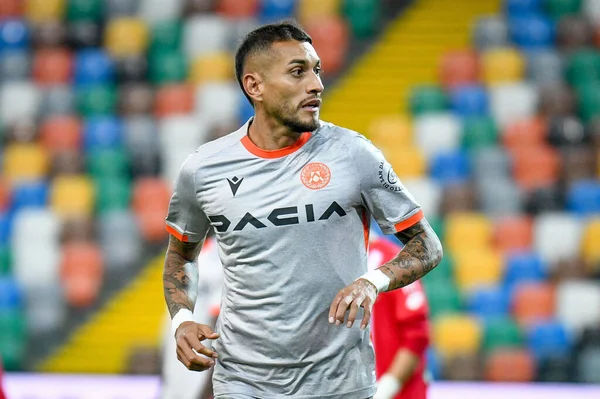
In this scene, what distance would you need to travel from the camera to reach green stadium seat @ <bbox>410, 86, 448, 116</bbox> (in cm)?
1003

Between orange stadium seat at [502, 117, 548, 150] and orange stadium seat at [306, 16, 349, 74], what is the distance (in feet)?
→ 6.02

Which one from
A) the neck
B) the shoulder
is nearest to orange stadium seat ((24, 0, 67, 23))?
the neck

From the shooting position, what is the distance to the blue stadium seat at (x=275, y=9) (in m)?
10.6

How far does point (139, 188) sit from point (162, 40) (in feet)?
6.40

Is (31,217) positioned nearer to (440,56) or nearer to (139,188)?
(139,188)

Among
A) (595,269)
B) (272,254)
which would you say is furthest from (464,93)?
(272,254)

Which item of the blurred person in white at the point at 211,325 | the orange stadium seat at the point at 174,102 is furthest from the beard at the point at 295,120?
the orange stadium seat at the point at 174,102

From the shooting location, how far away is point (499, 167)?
942 centimetres

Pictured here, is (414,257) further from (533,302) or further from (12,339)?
(12,339)

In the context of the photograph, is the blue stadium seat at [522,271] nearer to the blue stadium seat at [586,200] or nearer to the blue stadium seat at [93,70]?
the blue stadium seat at [586,200]

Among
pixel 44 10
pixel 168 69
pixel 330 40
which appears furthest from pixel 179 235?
pixel 44 10

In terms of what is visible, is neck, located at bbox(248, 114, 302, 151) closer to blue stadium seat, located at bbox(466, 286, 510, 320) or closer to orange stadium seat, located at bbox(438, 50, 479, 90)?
blue stadium seat, located at bbox(466, 286, 510, 320)

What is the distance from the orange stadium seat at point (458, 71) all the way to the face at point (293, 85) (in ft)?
23.9

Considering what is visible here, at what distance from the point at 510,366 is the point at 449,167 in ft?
6.91
